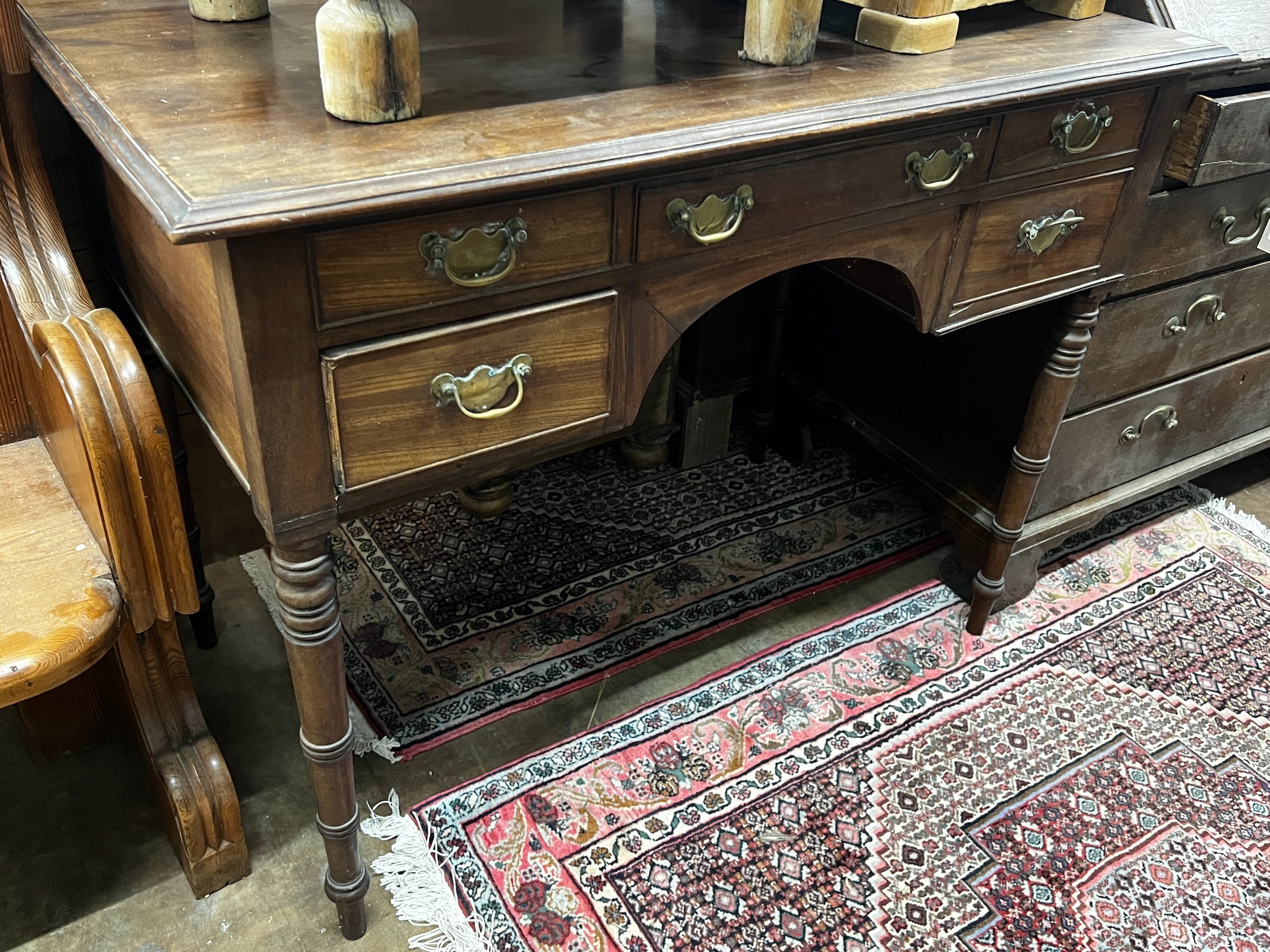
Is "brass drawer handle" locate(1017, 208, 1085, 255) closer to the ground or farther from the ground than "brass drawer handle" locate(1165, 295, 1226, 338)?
farther from the ground

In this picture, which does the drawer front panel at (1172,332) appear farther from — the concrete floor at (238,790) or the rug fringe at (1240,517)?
the concrete floor at (238,790)

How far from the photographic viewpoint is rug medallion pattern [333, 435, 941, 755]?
1651mm

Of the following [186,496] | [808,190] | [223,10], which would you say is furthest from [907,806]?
[223,10]

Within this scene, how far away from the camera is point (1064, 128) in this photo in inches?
49.6

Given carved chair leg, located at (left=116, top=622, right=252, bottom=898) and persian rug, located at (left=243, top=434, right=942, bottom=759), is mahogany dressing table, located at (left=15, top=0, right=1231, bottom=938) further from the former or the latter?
persian rug, located at (left=243, top=434, right=942, bottom=759)

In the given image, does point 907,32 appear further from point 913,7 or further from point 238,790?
point 238,790

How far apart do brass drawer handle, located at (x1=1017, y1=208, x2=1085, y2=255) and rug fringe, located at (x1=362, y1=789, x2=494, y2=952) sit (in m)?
1.10

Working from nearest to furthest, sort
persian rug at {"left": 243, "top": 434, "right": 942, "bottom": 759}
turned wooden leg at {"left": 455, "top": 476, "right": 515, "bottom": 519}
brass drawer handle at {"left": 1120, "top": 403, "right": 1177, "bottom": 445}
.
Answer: persian rug at {"left": 243, "top": 434, "right": 942, "bottom": 759}
brass drawer handle at {"left": 1120, "top": 403, "right": 1177, "bottom": 445}
turned wooden leg at {"left": 455, "top": 476, "right": 515, "bottom": 519}

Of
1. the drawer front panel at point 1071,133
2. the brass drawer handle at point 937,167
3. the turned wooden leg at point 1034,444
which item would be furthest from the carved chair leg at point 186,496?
the turned wooden leg at point 1034,444

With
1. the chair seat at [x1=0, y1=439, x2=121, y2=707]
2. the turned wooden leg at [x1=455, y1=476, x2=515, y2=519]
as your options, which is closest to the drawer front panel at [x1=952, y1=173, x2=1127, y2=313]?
the turned wooden leg at [x1=455, y1=476, x2=515, y2=519]

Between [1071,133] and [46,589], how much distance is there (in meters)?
1.29

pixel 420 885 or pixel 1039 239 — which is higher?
pixel 1039 239

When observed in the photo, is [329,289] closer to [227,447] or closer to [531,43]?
[227,447]

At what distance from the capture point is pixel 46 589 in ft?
3.62
